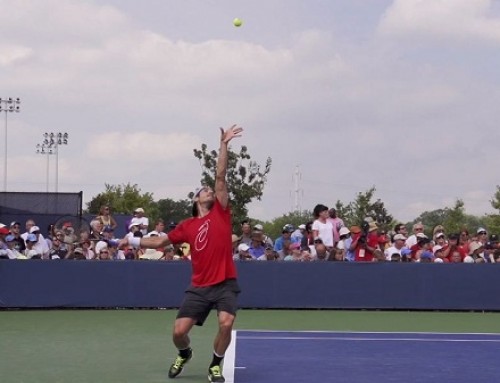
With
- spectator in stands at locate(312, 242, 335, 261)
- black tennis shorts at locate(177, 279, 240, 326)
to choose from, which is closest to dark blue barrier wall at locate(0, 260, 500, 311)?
spectator in stands at locate(312, 242, 335, 261)

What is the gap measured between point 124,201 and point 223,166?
63814mm

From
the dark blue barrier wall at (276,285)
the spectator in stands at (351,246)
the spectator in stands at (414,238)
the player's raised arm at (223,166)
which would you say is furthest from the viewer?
the spectator in stands at (414,238)

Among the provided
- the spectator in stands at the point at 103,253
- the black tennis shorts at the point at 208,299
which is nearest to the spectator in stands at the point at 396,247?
the spectator in stands at the point at 103,253

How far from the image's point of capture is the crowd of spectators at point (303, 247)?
18.9m

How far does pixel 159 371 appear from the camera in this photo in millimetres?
10125

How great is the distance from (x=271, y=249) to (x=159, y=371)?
9230mm

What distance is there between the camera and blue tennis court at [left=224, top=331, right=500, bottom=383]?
32.6ft

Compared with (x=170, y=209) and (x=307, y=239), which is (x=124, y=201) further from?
(x=307, y=239)

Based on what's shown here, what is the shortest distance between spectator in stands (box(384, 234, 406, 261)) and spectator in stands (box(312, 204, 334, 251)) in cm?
116

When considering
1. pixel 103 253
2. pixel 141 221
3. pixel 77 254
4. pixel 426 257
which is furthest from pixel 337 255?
pixel 77 254

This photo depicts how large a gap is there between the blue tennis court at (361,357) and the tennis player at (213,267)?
663 millimetres

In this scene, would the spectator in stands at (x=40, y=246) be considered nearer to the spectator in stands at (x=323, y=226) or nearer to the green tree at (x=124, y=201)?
the spectator in stands at (x=323, y=226)

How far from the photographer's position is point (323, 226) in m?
19.1

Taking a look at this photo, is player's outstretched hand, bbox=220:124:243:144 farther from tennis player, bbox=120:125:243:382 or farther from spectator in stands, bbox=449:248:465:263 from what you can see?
spectator in stands, bbox=449:248:465:263
